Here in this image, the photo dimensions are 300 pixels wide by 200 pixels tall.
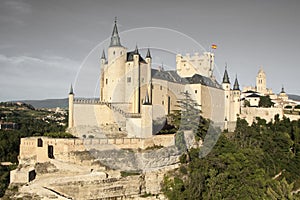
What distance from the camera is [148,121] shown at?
2527cm

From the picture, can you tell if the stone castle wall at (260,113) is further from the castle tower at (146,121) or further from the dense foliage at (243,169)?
the castle tower at (146,121)

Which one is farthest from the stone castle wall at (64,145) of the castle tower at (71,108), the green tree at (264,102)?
the green tree at (264,102)

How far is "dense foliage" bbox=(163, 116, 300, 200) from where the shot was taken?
22406mm

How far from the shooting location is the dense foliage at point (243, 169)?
2241 cm

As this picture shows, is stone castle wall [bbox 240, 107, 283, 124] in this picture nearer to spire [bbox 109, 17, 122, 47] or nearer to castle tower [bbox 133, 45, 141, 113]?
castle tower [bbox 133, 45, 141, 113]

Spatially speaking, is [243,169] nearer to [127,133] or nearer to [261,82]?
[127,133]

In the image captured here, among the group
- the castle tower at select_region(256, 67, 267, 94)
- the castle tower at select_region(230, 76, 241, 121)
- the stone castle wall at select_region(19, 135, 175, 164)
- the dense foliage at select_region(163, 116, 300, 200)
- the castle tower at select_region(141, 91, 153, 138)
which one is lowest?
the dense foliage at select_region(163, 116, 300, 200)

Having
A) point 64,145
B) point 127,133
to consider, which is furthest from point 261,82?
point 64,145

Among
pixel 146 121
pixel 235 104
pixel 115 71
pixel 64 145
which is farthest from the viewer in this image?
pixel 235 104

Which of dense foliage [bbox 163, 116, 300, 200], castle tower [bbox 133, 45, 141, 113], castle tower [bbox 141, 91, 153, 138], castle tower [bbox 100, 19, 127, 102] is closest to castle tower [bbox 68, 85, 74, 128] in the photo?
castle tower [bbox 100, 19, 127, 102]

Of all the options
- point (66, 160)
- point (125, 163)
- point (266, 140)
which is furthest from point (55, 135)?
point (266, 140)

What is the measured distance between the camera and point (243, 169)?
2584 cm

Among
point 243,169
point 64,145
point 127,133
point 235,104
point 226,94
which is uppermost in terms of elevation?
point 226,94

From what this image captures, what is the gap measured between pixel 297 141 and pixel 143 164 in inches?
709
